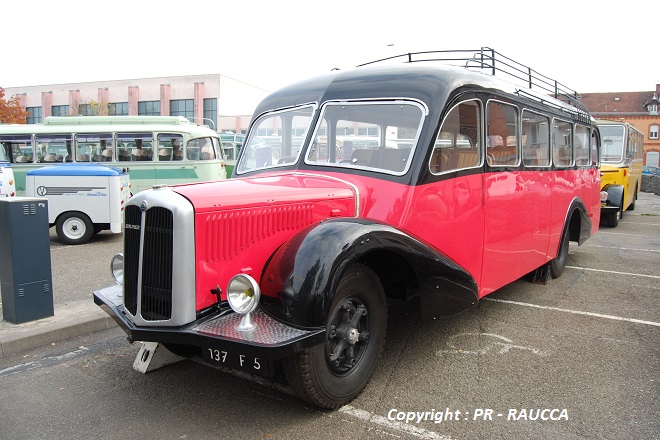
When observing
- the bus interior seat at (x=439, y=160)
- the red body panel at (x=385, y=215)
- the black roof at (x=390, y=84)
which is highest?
the black roof at (x=390, y=84)

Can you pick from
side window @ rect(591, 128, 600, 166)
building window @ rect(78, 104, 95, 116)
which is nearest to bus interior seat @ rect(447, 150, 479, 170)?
side window @ rect(591, 128, 600, 166)

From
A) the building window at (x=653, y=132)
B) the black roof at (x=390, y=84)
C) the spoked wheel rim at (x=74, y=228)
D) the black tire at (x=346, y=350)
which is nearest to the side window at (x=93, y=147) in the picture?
the spoked wheel rim at (x=74, y=228)

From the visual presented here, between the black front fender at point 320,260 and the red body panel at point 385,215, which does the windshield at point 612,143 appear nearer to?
the red body panel at point 385,215

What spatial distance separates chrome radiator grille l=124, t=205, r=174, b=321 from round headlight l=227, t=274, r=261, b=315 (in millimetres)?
381

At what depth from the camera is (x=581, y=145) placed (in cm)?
733

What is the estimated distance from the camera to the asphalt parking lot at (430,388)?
3037 mm

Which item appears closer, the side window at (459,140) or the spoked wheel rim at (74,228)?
the side window at (459,140)

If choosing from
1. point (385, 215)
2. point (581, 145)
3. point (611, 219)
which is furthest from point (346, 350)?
point (611, 219)

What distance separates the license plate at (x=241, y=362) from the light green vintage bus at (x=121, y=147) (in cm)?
1306

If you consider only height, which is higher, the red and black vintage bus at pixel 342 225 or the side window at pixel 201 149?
the side window at pixel 201 149

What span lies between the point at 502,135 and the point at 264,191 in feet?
8.49

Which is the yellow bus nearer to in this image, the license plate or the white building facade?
the license plate

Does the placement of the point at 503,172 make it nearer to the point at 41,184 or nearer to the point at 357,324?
the point at 357,324

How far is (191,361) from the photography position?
4.06 metres
